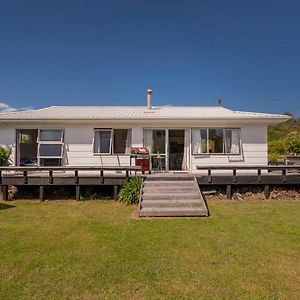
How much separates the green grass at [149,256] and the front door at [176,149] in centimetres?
472

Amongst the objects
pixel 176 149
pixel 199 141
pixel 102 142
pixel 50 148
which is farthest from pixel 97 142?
pixel 199 141

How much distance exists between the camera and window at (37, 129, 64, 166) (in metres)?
11.8

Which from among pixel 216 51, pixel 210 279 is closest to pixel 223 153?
pixel 210 279

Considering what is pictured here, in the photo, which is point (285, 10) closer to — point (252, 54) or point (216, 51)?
point (216, 51)

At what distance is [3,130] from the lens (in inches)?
466

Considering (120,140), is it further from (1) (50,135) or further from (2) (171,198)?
(2) (171,198)

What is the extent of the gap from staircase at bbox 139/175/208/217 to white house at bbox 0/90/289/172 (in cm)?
244

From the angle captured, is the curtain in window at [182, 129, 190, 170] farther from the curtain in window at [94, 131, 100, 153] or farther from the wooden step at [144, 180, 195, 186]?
the curtain in window at [94, 131, 100, 153]

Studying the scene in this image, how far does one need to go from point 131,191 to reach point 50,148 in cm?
489

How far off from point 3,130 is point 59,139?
252 centimetres

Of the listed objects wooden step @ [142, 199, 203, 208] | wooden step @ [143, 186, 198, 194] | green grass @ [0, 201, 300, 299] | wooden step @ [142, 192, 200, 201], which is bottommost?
green grass @ [0, 201, 300, 299]

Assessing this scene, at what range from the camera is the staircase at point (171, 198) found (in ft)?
24.5

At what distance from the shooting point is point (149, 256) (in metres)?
4.71

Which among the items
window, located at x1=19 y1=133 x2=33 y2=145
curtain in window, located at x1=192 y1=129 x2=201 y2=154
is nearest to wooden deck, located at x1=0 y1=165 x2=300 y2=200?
curtain in window, located at x1=192 y1=129 x2=201 y2=154
